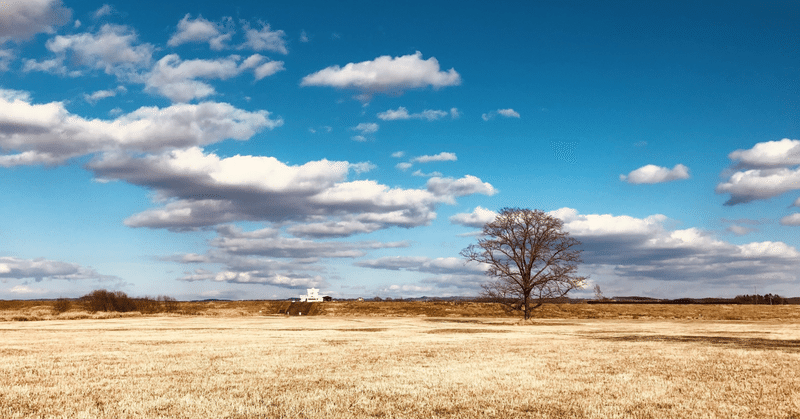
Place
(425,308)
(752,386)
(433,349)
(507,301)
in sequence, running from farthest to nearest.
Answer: (425,308), (507,301), (433,349), (752,386)

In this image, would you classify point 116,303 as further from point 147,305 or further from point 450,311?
point 450,311

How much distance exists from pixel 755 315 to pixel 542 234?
42.2 m

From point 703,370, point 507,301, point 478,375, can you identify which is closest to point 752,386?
point 703,370

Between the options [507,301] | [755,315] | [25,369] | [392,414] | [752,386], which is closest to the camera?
[392,414]

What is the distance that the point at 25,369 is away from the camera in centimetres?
1822

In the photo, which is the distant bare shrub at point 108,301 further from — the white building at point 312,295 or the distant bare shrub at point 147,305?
the white building at point 312,295

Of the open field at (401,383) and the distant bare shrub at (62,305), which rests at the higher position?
the open field at (401,383)

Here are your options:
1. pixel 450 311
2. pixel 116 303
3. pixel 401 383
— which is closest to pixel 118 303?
pixel 116 303

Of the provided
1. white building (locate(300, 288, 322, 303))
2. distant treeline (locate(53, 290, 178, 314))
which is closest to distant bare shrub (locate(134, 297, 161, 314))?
distant treeline (locate(53, 290, 178, 314))

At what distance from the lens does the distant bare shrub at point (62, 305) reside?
3727 inches

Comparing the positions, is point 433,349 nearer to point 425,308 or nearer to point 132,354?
point 132,354

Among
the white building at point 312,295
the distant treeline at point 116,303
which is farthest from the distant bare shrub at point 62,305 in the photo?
the white building at point 312,295

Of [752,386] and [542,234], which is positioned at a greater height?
[542,234]

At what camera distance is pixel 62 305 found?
96875mm
